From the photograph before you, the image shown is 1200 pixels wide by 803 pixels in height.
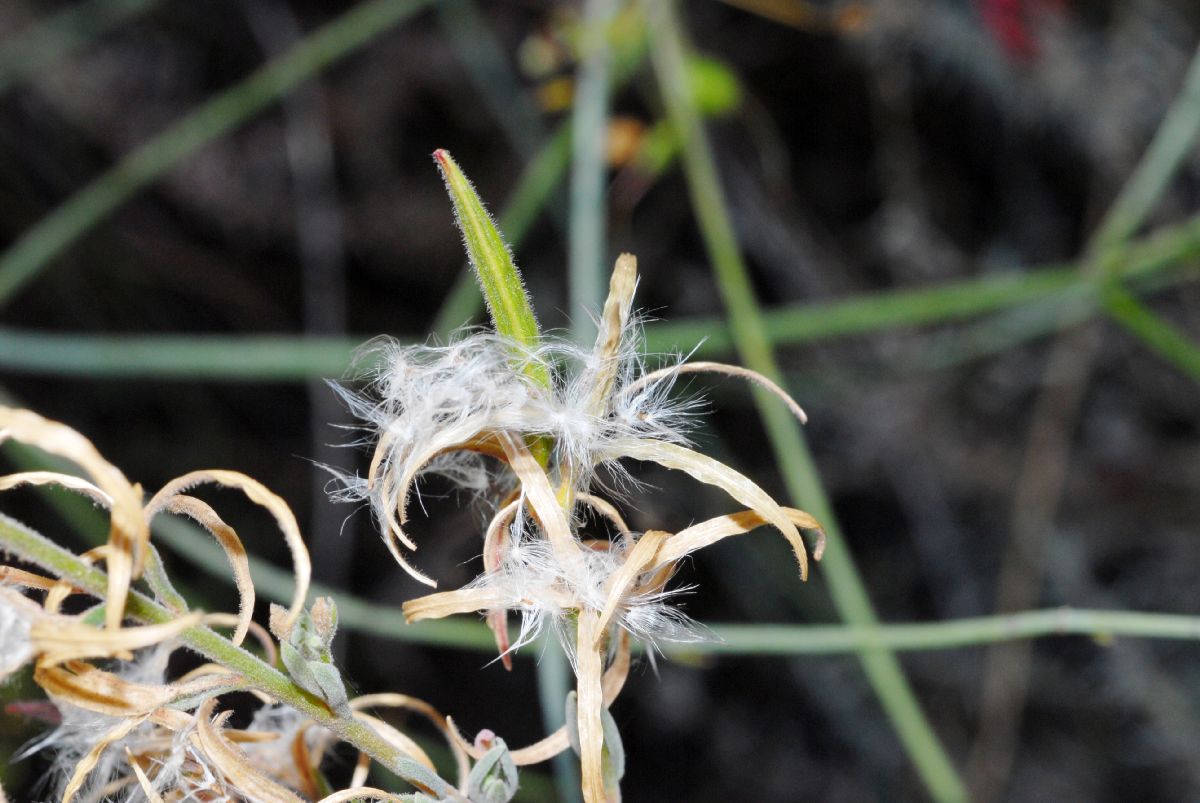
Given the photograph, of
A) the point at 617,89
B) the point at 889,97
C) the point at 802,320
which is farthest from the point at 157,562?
the point at 889,97

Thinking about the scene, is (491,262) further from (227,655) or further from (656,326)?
(656,326)

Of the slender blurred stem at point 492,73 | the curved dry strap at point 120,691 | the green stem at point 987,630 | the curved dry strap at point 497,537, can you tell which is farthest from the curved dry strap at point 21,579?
the slender blurred stem at point 492,73

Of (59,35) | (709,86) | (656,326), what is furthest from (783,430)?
(59,35)

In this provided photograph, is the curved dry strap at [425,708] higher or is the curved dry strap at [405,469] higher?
the curved dry strap at [405,469]

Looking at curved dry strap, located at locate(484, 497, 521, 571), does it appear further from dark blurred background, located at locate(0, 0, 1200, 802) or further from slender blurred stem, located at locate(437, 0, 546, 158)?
slender blurred stem, located at locate(437, 0, 546, 158)

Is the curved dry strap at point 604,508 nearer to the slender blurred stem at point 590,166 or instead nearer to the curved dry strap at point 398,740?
the curved dry strap at point 398,740

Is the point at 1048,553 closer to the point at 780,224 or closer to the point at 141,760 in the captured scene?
the point at 780,224
